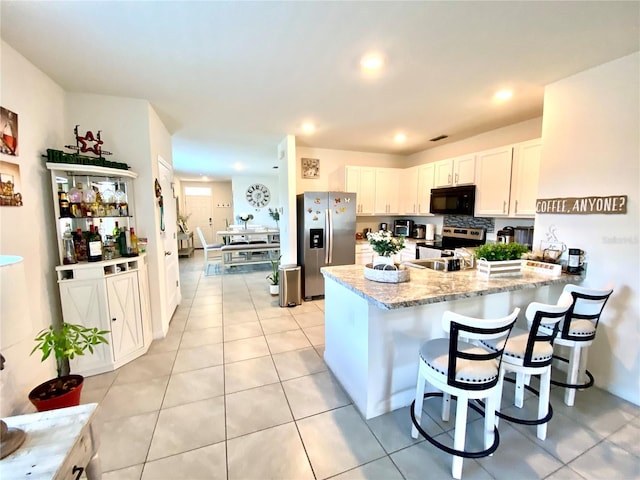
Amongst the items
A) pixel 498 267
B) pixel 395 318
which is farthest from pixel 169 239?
pixel 498 267

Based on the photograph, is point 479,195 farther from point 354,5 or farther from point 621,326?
point 354,5

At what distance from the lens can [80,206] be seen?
233 cm

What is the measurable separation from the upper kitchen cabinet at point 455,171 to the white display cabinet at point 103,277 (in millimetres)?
4032

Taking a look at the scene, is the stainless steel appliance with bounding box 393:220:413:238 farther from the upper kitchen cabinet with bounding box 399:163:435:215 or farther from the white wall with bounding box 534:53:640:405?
the white wall with bounding box 534:53:640:405

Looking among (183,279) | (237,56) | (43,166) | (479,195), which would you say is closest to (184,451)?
(43,166)

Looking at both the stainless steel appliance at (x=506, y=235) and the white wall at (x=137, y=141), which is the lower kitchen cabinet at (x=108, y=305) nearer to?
the white wall at (x=137, y=141)

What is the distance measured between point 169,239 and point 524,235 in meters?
4.53

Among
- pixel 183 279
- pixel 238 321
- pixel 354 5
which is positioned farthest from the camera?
pixel 183 279

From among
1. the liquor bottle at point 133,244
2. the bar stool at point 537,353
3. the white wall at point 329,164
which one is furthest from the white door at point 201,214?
the bar stool at point 537,353

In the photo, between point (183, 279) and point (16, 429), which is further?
point (183, 279)

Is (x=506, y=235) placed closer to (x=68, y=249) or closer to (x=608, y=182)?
(x=608, y=182)

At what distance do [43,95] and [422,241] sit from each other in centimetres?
488

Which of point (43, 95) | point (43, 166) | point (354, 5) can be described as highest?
point (354, 5)

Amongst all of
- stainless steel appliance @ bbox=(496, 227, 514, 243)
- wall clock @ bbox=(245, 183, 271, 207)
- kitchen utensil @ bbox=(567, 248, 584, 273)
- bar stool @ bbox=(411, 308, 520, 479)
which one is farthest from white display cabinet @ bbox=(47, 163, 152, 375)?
wall clock @ bbox=(245, 183, 271, 207)
